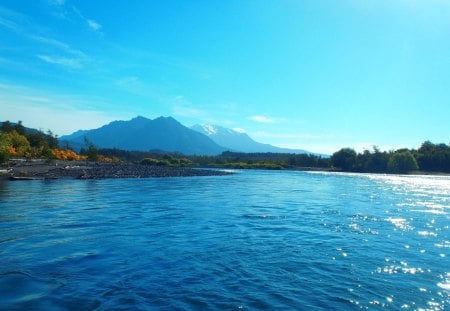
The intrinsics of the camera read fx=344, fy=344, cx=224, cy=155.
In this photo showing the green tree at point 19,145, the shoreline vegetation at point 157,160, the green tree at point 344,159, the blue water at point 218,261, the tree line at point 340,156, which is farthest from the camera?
the green tree at point 344,159

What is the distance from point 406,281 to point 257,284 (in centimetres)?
545

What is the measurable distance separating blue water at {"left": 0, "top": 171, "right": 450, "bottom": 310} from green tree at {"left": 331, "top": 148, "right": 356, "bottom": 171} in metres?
159

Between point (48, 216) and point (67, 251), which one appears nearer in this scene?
point (67, 251)

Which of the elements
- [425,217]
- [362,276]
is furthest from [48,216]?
[425,217]

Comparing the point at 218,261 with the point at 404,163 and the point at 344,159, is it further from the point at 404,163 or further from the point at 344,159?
the point at 344,159

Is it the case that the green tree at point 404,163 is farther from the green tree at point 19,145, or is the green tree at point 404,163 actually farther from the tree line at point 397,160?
the green tree at point 19,145

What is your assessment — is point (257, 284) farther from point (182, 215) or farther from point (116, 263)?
point (182, 215)

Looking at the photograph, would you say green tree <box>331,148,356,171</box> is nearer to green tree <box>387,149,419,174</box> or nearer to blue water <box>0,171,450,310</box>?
green tree <box>387,149,419,174</box>

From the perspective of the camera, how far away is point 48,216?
77.1ft

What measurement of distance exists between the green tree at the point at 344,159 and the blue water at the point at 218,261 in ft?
521

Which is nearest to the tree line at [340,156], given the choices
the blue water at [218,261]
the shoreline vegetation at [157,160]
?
the shoreline vegetation at [157,160]

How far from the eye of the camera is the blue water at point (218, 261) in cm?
1021

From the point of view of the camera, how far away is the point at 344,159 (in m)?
182

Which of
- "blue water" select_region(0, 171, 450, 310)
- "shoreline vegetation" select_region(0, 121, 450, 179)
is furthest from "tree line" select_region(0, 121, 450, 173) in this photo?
"blue water" select_region(0, 171, 450, 310)
